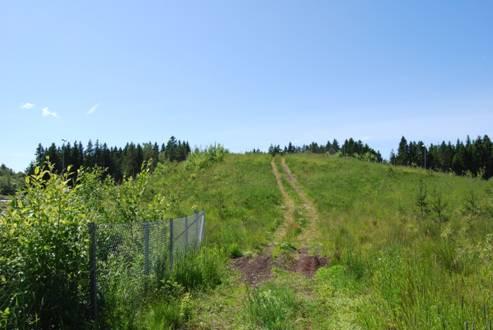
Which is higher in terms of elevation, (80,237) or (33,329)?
(80,237)

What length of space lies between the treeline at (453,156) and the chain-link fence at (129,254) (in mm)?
71201

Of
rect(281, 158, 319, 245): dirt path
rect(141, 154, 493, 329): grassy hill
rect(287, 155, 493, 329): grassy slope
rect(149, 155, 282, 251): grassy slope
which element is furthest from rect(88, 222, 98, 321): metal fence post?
rect(281, 158, 319, 245): dirt path

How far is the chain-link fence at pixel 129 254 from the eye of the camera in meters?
4.79

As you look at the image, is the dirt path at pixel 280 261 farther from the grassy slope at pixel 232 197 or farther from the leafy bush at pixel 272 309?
the leafy bush at pixel 272 309

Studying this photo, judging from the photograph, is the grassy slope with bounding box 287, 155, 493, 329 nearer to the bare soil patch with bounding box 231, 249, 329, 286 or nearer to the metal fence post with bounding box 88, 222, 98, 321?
the bare soil patch with bounding box 231, 249, 329, 286

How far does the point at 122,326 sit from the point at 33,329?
1131 mm

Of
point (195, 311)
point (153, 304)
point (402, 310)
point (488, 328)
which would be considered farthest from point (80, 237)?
point (488, 328)

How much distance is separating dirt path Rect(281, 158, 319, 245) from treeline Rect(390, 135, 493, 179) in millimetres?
49106

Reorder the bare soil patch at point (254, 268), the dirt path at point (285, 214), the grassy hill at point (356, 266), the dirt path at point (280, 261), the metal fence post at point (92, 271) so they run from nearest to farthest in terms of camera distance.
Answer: the grassy hill at point (356, 266) < the metal fence post at point (92, 271) < the bare soil patch at point (254, 268) < the dirt path at point (280, 261) < the dirt path at point (285, 214)

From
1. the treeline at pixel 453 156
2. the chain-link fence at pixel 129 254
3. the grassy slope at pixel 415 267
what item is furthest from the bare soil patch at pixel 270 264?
the treeline at pixel 453 156

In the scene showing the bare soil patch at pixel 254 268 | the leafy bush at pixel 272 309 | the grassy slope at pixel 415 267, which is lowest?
the bare soil patch at pixel 254 268

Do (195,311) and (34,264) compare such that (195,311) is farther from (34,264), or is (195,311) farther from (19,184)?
(19,184)

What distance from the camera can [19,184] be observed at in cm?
514

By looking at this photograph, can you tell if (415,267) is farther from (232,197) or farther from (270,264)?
(232,197)
